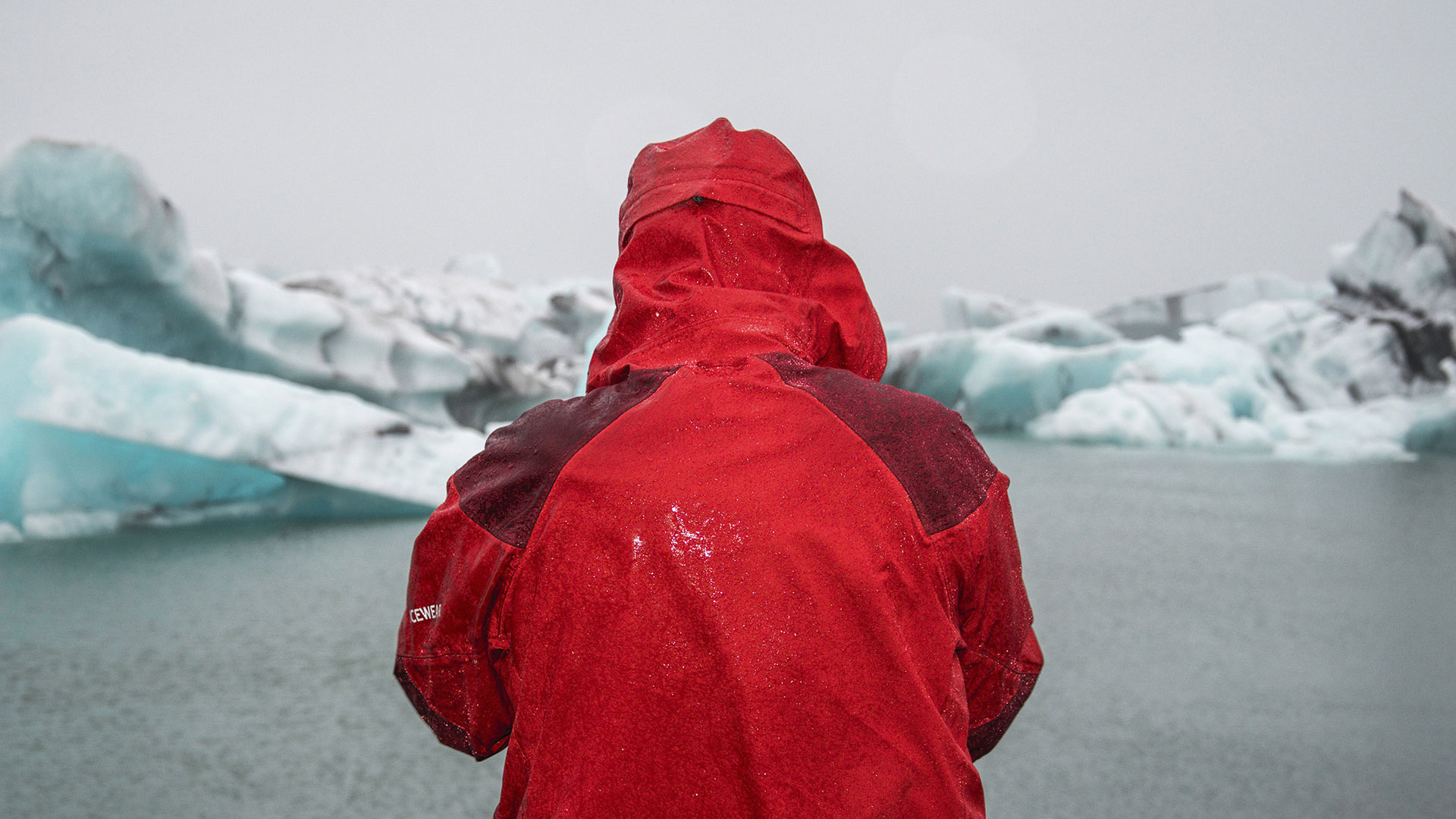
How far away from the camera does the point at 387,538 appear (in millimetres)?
5141

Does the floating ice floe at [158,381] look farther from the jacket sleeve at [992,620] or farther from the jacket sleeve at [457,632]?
the jacket sleeve at [992,620]

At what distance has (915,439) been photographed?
25.7 inches

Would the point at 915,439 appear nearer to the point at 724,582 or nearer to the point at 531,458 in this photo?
the point at 724,582

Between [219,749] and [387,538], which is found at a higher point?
[219,749]

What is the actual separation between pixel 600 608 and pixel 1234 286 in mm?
25839

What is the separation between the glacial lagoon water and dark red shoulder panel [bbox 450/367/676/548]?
1.80 m

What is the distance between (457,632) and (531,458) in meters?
0.18

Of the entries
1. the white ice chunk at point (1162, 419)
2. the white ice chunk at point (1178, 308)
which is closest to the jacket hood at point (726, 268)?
the white ice chunk at point (1162, 419)

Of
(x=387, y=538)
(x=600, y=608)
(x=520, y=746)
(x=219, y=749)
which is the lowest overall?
(x=387, y=538)

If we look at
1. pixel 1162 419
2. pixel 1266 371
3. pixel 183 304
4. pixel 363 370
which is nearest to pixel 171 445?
pixel 183 304

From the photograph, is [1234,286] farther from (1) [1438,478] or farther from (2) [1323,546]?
(2) [1323,546]

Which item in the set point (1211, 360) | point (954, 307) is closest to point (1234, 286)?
point (954, 307)

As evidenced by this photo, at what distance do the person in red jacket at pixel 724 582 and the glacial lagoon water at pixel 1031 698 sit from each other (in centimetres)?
178

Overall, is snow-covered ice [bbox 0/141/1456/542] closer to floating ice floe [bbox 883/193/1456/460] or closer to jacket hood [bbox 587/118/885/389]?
floating ice floe [bbox 883/193/1456/460]
